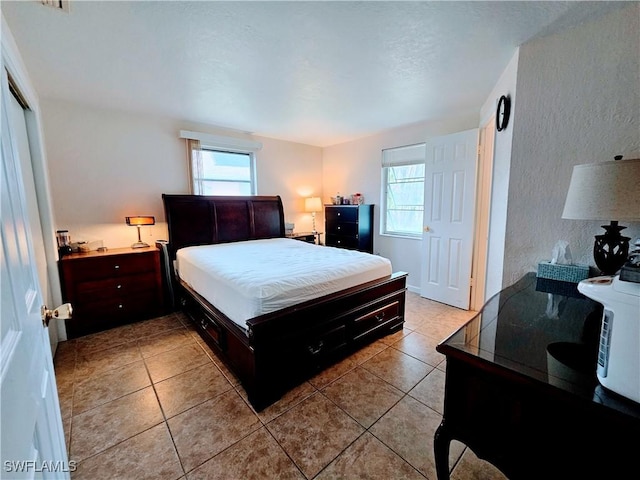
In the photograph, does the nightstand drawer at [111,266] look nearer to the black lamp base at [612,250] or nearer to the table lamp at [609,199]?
the table lamp at [609,199]

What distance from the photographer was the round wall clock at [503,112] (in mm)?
2211

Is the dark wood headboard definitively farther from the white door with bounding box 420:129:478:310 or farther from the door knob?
the door knob

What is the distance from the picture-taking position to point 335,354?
2.24 m

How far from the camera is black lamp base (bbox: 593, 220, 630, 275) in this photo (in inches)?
57.1

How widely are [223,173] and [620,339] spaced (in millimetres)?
4320

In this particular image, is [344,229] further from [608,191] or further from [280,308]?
[608,191]

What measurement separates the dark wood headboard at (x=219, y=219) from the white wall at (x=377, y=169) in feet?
4.28

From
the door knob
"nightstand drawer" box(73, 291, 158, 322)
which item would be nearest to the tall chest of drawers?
"nightstand drawer" box(73, 291, 158, 322)

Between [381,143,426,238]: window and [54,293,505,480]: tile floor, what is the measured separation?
2.09m

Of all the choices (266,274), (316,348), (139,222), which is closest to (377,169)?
(266,274)

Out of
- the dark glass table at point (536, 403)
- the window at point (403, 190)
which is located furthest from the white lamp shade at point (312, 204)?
the dark glass table at point (536, 403)

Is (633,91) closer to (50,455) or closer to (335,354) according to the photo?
(335,354)

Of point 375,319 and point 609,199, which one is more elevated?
point 609,199

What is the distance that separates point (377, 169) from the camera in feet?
14.4
